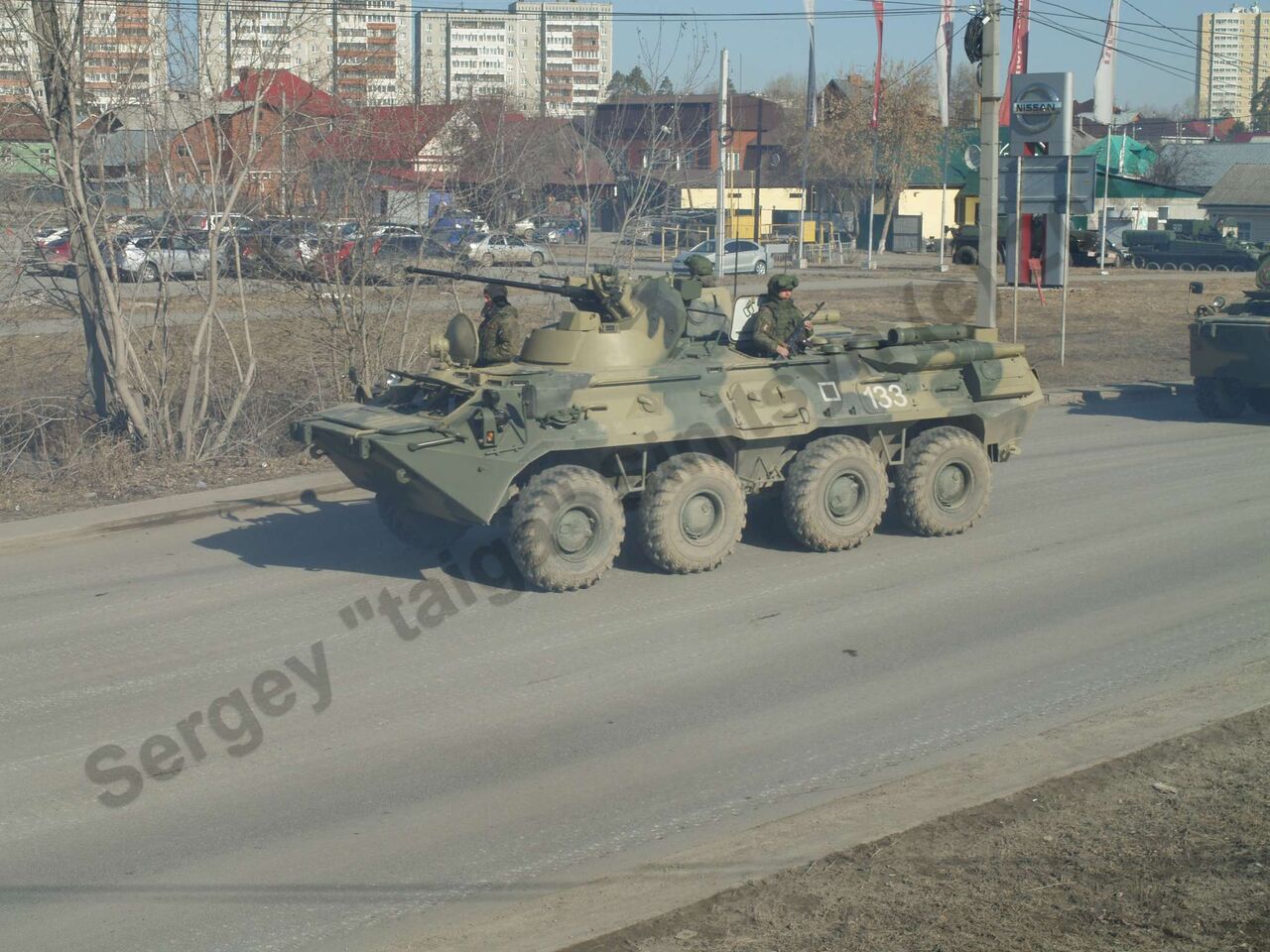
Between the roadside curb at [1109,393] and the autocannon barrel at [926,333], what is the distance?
7.94 metres

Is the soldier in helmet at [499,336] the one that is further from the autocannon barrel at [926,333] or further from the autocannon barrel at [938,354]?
the autocannon barrel at [926,333]

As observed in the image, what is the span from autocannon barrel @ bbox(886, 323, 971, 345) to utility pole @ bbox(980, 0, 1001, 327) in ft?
15.4

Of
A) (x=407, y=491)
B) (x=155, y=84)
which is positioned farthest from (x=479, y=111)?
(x=407, y=491)

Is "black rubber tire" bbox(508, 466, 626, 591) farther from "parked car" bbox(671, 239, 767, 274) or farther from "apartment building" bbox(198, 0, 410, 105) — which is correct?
"parked car" bbox(671, 239, 767, 274)

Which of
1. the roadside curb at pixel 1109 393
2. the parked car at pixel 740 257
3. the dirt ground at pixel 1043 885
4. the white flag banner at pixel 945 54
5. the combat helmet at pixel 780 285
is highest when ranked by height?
the white flag banner at pixel 945 54

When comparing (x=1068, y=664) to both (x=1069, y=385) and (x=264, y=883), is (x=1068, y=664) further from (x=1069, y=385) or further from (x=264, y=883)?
(x=1069, y=385)

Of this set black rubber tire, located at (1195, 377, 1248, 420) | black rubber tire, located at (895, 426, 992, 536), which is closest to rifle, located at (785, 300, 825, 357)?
black rubber tire, located at (895, 426, 992, 536)

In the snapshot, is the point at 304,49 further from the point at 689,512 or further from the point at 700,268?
the point at 689,512

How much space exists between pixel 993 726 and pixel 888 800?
134cm

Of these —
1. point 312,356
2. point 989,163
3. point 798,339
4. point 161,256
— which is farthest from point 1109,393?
point 161,256

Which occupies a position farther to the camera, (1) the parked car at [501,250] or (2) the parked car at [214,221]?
(1) the parked car at [501,250]

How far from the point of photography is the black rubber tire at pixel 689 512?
10531 millimetres

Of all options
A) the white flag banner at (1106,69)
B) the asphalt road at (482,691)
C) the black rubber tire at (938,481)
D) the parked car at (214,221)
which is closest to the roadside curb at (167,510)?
the asphalt road at (482,691)

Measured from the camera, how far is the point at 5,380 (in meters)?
18.5
